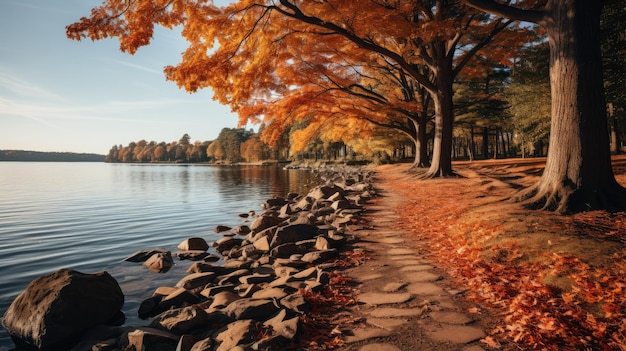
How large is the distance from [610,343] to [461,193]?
922cm

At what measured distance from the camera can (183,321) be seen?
157 inches

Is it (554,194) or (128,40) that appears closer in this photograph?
(554,194)

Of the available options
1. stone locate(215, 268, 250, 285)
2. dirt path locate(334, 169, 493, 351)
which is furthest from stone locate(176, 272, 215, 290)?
dirt path locate(334, 169, 493, 351)

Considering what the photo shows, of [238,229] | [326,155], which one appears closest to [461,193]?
[238,229]

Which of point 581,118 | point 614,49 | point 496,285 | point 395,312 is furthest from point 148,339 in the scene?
point 614,49

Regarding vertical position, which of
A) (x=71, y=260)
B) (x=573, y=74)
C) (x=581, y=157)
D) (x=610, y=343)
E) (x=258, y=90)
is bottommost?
(x=71, y=260)

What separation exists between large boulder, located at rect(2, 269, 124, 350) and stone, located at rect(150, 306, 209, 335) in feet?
3.74

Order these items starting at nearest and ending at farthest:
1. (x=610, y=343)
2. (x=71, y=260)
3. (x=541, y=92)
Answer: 1. (x=610, y=343)
2. (x=71, y=260)
3. (x=541, y=92)

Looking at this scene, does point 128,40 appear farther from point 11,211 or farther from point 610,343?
point 11,211

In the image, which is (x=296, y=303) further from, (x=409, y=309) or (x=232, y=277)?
(x=232, y=277)

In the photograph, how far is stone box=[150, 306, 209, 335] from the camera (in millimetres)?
3930

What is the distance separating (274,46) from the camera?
12.6m

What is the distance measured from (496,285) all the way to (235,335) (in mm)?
3353

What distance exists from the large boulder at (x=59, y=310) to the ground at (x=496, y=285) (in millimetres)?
3419
